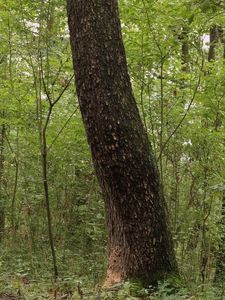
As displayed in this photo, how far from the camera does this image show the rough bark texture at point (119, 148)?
4.36 m

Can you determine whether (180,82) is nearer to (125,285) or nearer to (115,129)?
(115,129)

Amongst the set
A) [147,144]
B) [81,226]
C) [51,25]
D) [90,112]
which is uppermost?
[51,25]

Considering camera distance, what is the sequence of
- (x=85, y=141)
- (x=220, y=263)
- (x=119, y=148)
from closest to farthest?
(x=119, y=148) < (x=85, y=141) < (x=220, y=263)

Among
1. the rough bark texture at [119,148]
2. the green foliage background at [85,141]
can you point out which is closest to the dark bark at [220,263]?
the green foliage background at [85,141]

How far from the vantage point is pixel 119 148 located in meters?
4.34

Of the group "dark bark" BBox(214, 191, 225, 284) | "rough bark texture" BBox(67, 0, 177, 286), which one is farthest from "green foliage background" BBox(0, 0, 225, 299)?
"rough bark texture" BBox(67, 0, 177, 286)

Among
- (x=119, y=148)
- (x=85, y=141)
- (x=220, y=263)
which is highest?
(x=85, y=141)

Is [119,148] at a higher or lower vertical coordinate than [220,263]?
higher

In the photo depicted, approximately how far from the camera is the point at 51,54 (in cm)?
625

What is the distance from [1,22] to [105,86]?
323 cm

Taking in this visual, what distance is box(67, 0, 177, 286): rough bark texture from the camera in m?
4.36

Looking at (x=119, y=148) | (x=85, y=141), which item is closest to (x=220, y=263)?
(x=85, y=141)

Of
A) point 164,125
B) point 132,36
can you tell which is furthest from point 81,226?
point 132,36

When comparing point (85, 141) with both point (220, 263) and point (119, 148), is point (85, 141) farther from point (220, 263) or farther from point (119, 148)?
point (220, 263)
